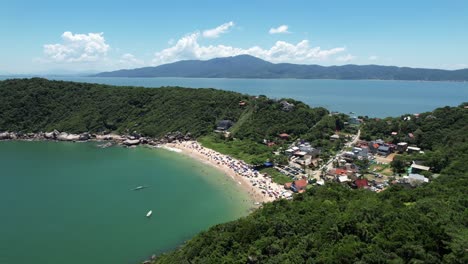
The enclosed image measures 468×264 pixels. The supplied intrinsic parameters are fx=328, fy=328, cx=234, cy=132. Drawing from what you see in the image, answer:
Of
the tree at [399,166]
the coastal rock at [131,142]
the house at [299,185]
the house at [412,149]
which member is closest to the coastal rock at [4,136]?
the coastal rock at [131,142]

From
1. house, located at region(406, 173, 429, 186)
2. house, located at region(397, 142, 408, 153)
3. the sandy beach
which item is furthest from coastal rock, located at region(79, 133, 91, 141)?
house, located at region(406, 173, 429, 186)

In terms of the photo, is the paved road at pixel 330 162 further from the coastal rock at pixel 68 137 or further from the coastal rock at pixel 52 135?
the coastal rock at pixel 52 135

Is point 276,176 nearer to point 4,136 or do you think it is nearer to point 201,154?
point 201,154

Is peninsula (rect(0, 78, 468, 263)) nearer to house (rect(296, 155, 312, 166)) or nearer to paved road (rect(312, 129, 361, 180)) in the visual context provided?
paved road (rect(312, 129, 361, 180))

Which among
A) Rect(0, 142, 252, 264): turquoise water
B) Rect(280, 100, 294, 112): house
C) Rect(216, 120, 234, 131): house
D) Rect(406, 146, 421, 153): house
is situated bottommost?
Rect(0, 142, 252, 264): turquoise water

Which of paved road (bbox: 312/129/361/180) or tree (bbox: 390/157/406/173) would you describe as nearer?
tree (bbox: 390/157/406/173)

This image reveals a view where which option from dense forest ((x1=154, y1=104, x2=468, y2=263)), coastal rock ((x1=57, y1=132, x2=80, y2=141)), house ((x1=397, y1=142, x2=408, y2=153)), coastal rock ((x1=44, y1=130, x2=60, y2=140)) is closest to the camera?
dense forest ((x1=154, y1=104, x2=468, y2=263))

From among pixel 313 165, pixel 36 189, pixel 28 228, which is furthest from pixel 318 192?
pixel 36 189
